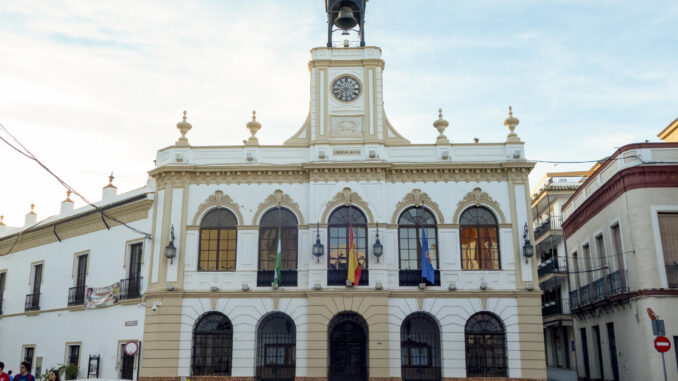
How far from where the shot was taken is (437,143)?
25.4 meters

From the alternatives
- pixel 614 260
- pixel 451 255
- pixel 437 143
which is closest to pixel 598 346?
pixel 614 260

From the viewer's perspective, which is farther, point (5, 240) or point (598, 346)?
point (5, 240)

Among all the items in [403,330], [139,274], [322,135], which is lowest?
[403,330]

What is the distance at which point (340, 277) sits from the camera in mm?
23953

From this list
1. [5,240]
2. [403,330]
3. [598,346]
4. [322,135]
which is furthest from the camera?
[5,240]

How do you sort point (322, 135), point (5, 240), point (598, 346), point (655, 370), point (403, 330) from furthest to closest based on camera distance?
1. point (5, 240)
2. point (598, 346)
3. point (322, 135)
4. point (403, 330)
5. point (655, 370)

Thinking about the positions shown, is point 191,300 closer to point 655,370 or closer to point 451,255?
point 451,255

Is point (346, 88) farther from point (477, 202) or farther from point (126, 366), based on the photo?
point (126, 366)

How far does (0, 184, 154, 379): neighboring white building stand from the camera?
84.4ft

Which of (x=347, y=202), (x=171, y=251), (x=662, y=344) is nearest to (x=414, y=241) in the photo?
(x=347, y=202)

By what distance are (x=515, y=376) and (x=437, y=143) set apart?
938 cm

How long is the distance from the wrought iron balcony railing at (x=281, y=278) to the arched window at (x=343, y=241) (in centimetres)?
139

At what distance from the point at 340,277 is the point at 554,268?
16490 millimetres

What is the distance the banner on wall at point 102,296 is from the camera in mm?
26267
